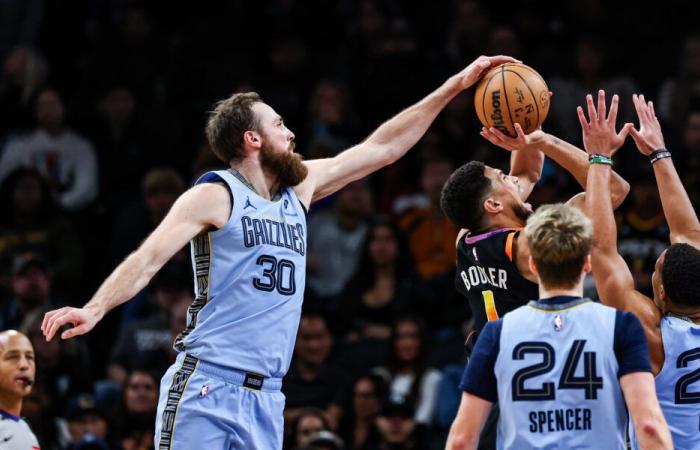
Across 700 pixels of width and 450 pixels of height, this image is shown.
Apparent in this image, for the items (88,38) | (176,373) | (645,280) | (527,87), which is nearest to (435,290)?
(645,280)

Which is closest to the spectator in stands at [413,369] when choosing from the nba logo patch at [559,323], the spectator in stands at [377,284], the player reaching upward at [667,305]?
the spectator in stands at [377,284]

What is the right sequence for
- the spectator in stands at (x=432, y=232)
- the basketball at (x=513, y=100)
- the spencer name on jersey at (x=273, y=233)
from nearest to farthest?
the spencer name on jersey at (x=273, y=233)
the basketball at (x=513, y=100)
the spectator in stands at (x=432, y=232)

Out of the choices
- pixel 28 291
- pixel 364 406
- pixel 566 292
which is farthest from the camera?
pixel 28 291

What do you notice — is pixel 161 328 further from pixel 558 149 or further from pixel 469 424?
pixel 469 424

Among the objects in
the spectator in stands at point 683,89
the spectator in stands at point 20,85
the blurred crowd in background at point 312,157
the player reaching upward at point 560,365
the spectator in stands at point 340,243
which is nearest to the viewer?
the player reaching upward at point 560,365

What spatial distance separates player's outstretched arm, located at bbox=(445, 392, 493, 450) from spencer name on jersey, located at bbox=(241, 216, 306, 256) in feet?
5.55

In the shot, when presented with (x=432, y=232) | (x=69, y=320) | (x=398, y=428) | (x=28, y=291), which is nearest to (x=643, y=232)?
(x=432, y=232)

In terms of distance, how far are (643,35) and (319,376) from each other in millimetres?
6475

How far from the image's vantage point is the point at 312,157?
12977mm

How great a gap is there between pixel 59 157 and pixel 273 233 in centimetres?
829

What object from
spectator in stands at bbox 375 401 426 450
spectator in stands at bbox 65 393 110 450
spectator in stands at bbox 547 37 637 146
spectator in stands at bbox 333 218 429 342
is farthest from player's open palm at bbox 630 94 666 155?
spectator in stands at bbox 547 37 637 146

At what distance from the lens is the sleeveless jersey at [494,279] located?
6.70 meters

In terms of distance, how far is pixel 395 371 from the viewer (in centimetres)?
1154

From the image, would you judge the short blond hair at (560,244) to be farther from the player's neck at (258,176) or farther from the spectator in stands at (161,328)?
the spectator in stands at (161,328)
